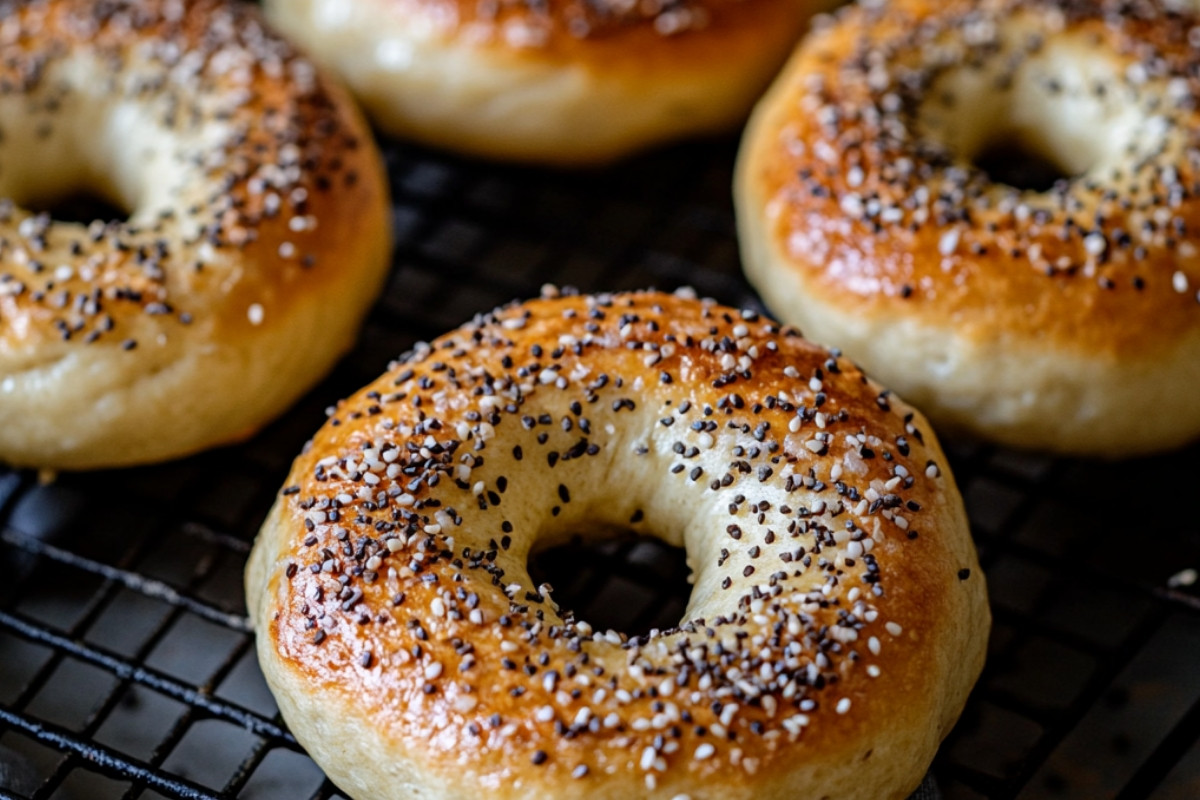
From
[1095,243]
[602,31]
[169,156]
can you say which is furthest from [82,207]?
[1095,243]

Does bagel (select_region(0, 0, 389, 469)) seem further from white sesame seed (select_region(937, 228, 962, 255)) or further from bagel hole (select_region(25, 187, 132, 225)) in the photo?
white sesame seed (select_region(937, 228, 962, 255))

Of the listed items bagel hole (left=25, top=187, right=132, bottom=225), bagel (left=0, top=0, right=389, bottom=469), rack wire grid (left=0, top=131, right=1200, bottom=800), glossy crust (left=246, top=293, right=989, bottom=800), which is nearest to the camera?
glossy crust (left=246, top=293, right=989, bottom=800)

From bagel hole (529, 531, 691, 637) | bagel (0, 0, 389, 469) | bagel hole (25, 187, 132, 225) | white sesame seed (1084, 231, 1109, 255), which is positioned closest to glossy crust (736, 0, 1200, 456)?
white sesame seed (1084, 231, 1109, 255)

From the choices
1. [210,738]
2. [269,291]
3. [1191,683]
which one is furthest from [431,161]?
[1191,683]

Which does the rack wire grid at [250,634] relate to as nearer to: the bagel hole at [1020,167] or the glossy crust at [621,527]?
the glossy crust at [621,527]

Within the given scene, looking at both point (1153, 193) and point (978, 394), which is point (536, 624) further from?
point (1153, 193)

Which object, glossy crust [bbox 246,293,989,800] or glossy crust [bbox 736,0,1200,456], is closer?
glossy crust [bbox 246,293,989,800]

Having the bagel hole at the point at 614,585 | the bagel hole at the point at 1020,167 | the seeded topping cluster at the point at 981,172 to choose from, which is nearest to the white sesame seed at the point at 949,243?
the seeded topping cluster at the point at 981,172
